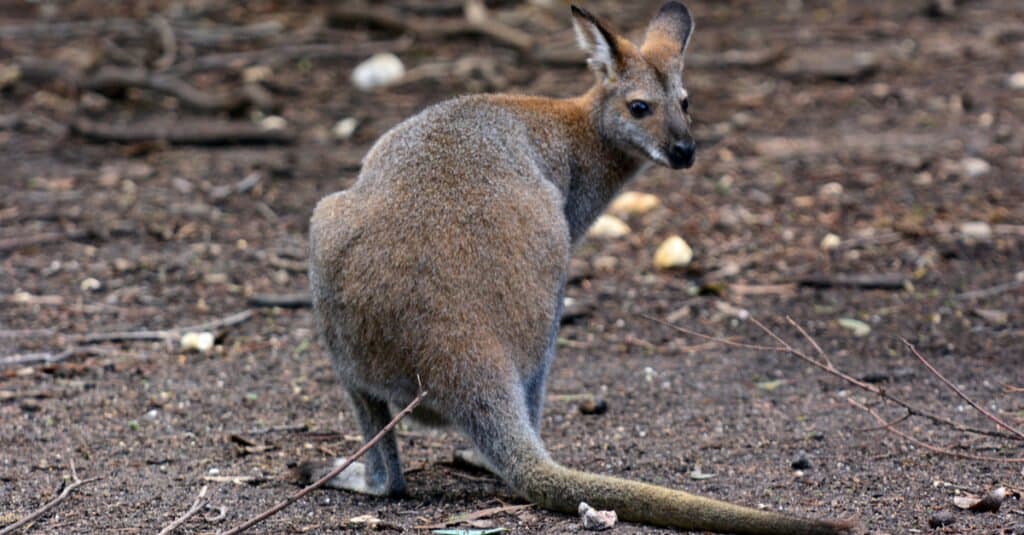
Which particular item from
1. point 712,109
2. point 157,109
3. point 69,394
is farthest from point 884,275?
point 157,109

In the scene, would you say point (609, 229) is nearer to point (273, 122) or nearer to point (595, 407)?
point (595, 407)

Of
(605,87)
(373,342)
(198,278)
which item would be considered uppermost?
(605,87)

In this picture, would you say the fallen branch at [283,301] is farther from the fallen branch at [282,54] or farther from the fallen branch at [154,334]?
the fallen branch at [282,54]

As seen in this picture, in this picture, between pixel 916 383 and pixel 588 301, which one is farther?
pixel 588 301

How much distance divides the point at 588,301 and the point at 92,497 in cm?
299

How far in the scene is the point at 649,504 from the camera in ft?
11.9

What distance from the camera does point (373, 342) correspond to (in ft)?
13.3

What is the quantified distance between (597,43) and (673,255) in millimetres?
2159

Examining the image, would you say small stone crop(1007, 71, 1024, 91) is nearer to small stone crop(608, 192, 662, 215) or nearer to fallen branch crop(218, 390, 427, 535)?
small stone crop(608, 192, 662, 215)

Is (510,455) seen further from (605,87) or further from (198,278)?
(198,278)

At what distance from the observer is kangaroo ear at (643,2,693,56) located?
5.19m

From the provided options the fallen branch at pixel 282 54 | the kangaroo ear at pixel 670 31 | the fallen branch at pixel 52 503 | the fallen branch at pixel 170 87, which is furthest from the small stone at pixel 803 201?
the fallen branch at pixel 52 503

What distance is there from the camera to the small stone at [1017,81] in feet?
31.9

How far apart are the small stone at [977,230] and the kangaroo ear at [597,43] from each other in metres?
3.01
